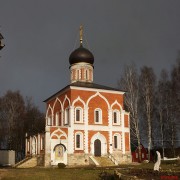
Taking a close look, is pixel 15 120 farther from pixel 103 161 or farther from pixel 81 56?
pixel 103 161

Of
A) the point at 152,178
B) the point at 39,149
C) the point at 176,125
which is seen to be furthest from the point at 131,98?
the point at 152,178

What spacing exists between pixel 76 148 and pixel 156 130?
11.5 m

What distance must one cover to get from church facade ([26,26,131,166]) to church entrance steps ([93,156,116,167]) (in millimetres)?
671

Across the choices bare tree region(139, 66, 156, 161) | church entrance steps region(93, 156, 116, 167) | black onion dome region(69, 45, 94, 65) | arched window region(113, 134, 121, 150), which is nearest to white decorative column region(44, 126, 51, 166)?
church entrance steps region(93, 156, 116, 167)

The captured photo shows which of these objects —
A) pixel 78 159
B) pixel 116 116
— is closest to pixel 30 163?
pixel 78 159

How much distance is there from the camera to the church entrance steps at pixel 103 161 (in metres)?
30.5

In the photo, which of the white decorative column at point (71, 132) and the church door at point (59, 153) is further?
the white decorative column at point (71, 132)

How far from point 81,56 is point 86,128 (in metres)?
9.27

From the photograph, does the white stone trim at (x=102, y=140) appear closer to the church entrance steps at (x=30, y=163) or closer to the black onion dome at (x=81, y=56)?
the church entrance steps at (x=30, y=163)

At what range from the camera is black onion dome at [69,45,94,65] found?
3800 centimetres

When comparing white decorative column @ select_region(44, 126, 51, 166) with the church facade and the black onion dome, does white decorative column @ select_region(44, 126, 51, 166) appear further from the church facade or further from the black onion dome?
the black onion dome

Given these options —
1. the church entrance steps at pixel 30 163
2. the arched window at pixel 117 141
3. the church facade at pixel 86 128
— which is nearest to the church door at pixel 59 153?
the church facade at pixel 86 128

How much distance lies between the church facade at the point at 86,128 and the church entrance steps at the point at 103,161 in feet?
2.20

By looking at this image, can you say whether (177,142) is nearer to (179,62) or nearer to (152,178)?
(179,62)
